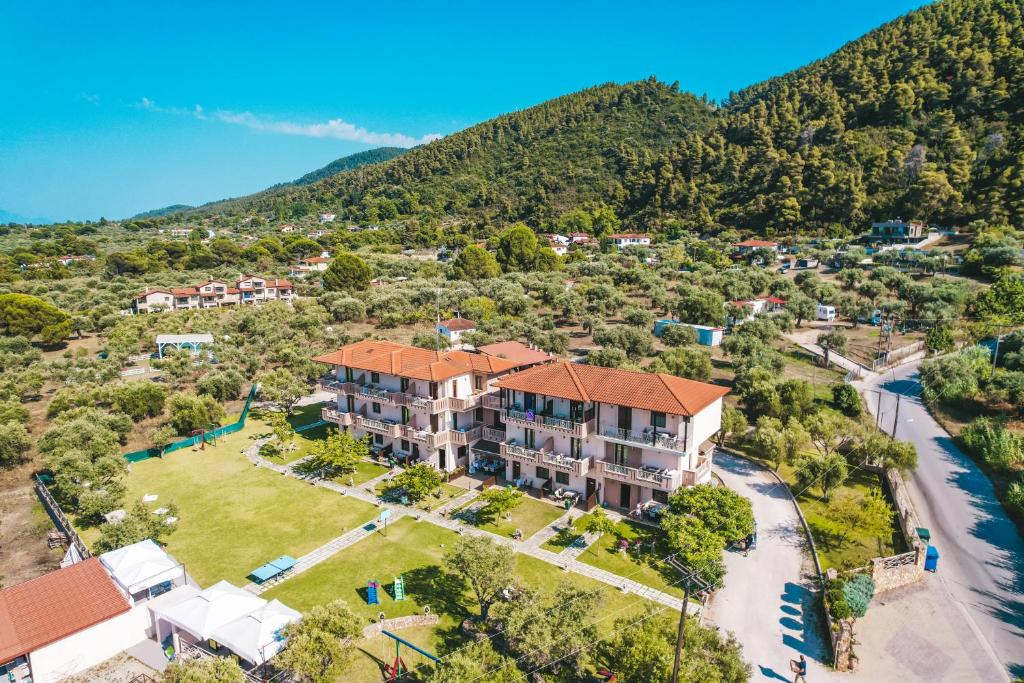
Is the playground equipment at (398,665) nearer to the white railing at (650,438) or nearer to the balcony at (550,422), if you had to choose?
the balcony at (550,422)

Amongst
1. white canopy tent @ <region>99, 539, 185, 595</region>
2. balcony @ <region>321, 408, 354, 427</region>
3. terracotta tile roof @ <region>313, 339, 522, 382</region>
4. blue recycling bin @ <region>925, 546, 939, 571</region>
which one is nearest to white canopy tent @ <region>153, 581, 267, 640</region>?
white canopy tent @ <region>99, 539, 185, 595</region>

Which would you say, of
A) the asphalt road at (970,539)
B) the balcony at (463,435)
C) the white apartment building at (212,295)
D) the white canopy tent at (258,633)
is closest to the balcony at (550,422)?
the balcony at (463,435)

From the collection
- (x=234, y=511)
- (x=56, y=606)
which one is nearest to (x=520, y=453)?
(x=234, y=511)

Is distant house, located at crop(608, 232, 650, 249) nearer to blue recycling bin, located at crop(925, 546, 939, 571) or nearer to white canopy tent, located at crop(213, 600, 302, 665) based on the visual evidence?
blue recycling bin, located at crop(925, 546, 939, 571)

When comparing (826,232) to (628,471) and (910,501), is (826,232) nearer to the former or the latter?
(910,501)

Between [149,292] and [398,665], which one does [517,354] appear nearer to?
[398,665]

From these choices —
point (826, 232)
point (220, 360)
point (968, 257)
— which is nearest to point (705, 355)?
point (220, 360)
